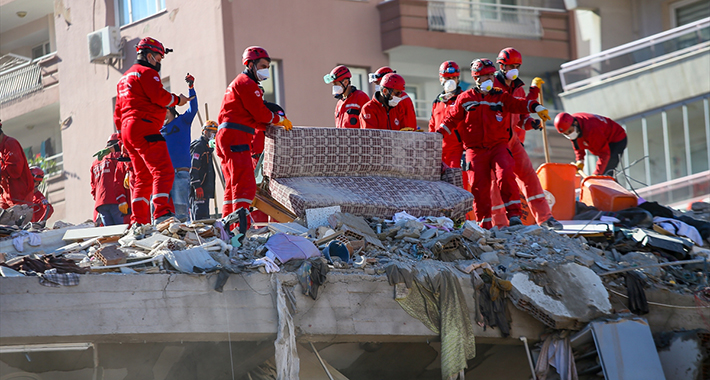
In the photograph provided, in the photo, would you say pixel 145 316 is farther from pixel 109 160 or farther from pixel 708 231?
pixel 708 231

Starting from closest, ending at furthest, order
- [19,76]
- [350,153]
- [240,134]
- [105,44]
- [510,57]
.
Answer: [240,134]
[350,153]
[510,57]
[105,44]
[19,76]

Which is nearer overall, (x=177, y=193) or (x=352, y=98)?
(x=177, y=193)

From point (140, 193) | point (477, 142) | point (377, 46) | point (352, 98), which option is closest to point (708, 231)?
point (477, 142)

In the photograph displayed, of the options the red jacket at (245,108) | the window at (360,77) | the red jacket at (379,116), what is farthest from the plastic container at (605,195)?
the window at (360,77)

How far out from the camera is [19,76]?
24.7m

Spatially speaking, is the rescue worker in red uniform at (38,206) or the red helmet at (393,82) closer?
the red helmet at (393,82)

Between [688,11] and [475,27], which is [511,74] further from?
[688,11]

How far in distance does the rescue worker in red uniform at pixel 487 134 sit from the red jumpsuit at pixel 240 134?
238 centimetres

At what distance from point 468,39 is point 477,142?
1180 centimetres

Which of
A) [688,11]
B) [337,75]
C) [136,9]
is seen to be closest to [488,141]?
[337,75]

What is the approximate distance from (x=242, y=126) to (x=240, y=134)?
0.09m

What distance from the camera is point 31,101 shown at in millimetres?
23984

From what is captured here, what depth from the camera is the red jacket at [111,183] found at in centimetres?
1134

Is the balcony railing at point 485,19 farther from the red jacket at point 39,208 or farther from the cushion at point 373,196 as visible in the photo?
the cushion at point 373,196
